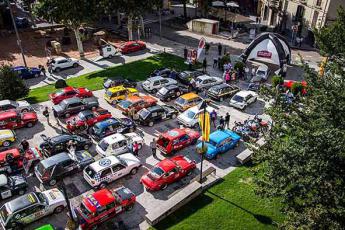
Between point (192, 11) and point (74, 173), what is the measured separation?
5637 centimetres

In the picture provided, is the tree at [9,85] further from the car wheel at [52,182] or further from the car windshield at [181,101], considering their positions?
the car windshield at [181,101]

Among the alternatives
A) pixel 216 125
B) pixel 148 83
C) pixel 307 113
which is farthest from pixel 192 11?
pixel 307 113

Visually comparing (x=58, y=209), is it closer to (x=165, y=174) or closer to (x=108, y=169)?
(x=108, y=169)

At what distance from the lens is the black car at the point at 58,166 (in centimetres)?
2211

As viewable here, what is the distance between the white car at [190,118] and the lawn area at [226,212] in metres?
8.00

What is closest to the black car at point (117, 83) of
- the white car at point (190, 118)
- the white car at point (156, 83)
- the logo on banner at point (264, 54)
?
the white car at point (156, 83)

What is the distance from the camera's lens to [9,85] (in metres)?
32.9

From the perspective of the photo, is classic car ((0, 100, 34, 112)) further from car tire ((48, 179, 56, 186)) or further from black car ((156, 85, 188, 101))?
black car ((156, 85, 188, 101))

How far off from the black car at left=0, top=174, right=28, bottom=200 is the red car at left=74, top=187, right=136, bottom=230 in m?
4.60

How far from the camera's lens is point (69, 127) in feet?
92.3

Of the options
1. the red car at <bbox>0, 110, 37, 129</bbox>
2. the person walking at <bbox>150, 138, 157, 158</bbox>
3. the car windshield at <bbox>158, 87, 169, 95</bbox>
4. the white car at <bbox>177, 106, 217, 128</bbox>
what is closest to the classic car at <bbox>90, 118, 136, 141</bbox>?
the person walking at <bbox>150, 138, 157, 158</bbox>

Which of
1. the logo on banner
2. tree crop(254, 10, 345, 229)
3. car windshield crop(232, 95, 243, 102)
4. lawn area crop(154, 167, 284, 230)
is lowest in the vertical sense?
lawn area crop(154, 167, 284, 230)

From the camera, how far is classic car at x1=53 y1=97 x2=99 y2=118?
3034 centimetres

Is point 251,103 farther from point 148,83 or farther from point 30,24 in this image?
point 30,24
